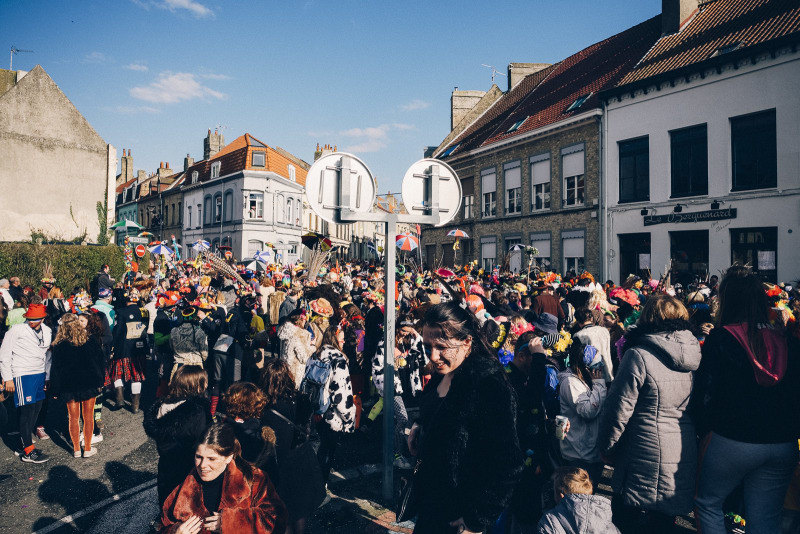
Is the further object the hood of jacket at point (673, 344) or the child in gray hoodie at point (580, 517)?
the hood of jacket at point (673, 344)

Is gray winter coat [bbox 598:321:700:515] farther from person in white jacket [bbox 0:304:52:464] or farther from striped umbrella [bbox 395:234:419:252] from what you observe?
striped umbrella [bbox 395:234:419:252]

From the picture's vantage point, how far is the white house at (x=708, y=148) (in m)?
14.7

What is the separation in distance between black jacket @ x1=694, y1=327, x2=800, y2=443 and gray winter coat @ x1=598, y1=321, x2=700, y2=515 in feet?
0.44

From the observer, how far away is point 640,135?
18438 millimetres

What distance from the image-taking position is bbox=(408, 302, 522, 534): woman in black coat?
2189 mm

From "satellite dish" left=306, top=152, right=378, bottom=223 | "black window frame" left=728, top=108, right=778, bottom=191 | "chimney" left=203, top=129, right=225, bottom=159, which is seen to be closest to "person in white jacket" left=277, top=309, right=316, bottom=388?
"satellite dish" left=306, top=152, right=378, bottom=223

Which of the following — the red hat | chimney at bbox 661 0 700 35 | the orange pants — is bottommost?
the orange pants

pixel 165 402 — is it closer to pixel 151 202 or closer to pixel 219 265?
pixel 219 265

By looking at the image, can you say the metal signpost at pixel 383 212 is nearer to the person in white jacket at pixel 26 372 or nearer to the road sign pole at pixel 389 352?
the road sign pole at pixel 389 352

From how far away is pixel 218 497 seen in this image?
108 inches

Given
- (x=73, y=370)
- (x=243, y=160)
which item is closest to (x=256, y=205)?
(x=243, y=160)

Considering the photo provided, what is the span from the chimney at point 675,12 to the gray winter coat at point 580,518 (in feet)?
71.4

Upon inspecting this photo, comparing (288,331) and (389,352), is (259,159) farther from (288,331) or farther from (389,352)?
(389,352)

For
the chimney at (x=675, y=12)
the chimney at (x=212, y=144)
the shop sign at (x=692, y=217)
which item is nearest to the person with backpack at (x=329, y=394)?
the shop sign at (x=692, y=217)
